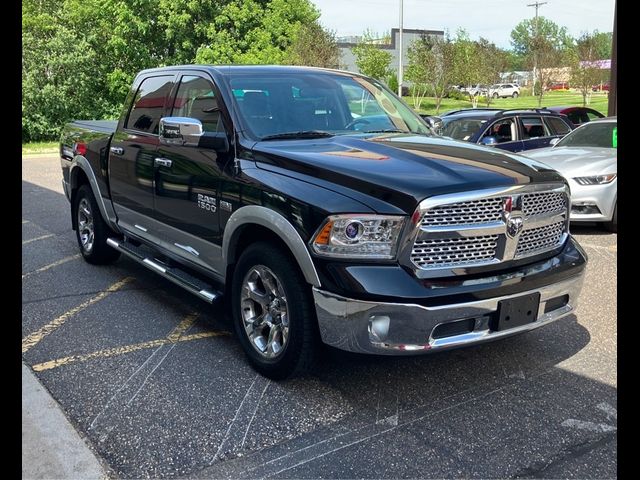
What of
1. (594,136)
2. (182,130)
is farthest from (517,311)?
(594,136)

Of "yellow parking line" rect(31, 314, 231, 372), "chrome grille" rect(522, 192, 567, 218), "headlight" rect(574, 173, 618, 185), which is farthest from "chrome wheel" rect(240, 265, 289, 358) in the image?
"headlight" rect(574, 173, 618, 185)

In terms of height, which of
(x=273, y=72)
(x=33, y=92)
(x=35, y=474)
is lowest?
(x=35, y=474)

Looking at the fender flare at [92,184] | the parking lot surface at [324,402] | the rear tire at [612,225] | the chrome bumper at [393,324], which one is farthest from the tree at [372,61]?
the chrome bumper at [393,324]

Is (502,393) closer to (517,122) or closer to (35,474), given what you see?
(35,474)

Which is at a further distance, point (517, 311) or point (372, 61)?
point (372, 61)

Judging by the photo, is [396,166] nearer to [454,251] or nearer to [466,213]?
[466,213]

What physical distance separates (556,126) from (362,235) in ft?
32.1

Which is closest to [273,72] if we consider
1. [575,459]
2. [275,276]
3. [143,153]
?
[143,153]

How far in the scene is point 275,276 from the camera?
3775 mm

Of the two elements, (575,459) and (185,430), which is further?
(185,430)

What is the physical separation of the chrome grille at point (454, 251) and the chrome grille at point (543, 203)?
0.32m

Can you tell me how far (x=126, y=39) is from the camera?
27.2m

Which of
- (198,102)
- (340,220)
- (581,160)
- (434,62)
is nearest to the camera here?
(340,220)

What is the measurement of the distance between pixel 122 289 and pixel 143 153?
1.45 m
